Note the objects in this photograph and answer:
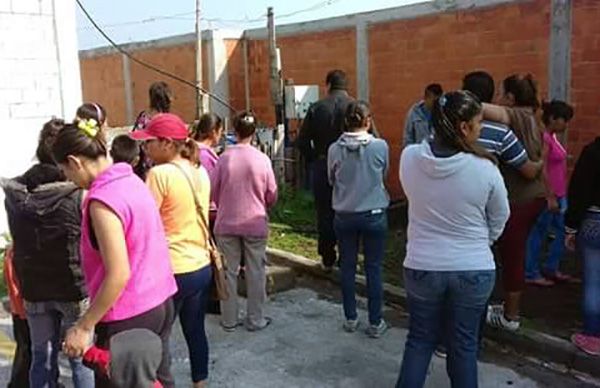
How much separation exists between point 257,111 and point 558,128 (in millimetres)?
6914

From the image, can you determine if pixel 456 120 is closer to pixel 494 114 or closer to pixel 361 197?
pixel 494 114

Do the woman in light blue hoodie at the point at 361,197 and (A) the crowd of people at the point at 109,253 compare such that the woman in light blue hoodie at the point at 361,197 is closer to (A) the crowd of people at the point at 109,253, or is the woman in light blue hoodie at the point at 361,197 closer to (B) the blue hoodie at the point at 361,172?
(B) the blue hoodie at the point at 361,172

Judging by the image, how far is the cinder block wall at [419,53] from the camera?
6883 mm

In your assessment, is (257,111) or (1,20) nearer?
(1,20)

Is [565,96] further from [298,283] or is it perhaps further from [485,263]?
[485,263]

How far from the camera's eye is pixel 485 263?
3.19m

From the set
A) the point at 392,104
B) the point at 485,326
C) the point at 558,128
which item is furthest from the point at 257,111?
the point at 485,326

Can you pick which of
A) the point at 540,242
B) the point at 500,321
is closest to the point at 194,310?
the point at 500,321

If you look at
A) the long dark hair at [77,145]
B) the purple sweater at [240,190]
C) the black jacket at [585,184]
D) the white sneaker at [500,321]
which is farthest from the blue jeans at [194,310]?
the black jacket at [585,184]

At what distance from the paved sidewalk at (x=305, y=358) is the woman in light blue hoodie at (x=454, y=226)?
3.17 ft

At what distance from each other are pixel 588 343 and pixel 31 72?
6223 millimetres

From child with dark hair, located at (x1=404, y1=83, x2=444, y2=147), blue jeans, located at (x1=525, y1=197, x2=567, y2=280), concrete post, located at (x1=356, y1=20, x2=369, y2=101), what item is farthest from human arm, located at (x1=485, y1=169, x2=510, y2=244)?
concrete post, located at (x1=356, y1=20, x2=369, y2=101)

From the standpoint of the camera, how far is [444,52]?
27.2 feet

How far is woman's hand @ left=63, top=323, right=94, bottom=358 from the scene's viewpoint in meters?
2.59
